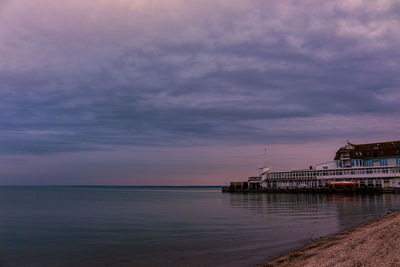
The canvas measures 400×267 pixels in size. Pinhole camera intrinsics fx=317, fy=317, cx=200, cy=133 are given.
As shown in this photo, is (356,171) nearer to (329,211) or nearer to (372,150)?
(372,150)

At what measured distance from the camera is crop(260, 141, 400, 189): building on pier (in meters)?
90.8

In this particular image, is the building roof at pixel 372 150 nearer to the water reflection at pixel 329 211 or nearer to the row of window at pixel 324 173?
the row of window at pixel 324 173

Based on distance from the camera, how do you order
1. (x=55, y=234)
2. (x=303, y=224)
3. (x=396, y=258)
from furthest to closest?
(x=303, y=224), (x=55, y=234), (x=396, y=258)

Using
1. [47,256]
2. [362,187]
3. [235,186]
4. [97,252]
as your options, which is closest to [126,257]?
[97,252]

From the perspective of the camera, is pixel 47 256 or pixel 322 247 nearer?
pixel 322 247

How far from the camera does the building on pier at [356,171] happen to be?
9081 cm

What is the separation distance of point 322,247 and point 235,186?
380ft

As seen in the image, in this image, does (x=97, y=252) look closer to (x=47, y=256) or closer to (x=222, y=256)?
(x=47, y=256)

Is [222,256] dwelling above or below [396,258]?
below

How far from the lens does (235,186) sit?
132m

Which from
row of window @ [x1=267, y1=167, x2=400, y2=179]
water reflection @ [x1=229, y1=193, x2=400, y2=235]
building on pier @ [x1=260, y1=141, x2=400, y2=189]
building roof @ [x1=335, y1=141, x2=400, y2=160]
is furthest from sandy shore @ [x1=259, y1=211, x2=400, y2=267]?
building roof @ [x1=335, y1=141, x2=400, y2=160]

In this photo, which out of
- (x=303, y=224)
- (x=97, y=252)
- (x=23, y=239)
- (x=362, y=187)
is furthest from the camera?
(x=362, y=187)

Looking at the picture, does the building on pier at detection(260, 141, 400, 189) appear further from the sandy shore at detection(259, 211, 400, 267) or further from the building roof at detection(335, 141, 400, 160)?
the sandy shore at detection(259, 211, 400, 267)

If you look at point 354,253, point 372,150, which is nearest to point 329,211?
point 354,253
